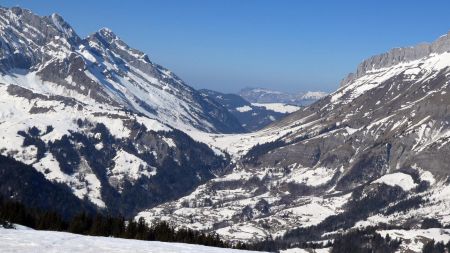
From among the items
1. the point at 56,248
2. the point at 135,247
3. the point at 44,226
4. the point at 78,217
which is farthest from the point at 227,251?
the point at 78,217

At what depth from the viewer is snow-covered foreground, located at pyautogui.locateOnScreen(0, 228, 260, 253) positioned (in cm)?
5531

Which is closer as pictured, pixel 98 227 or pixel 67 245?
pixel 67 245

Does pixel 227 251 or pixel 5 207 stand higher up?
pixel 5 207

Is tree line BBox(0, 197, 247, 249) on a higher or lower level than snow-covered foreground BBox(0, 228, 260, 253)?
higher

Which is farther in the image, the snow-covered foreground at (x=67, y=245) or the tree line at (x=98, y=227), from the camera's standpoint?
the tree line at (x=98, y=227)

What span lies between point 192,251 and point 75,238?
38.7 ft

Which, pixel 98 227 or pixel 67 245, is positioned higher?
pixel 98 227

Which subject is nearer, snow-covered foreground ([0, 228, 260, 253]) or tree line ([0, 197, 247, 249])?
snow-covered foreground ([0, 228, 260, 253])

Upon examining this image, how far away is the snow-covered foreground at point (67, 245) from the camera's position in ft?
181

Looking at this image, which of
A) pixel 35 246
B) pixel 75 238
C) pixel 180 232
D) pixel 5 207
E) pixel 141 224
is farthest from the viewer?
pixel 180 232

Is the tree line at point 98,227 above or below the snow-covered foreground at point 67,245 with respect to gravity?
above

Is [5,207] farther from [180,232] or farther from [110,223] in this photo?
[180,232]

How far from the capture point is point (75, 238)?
63938 millimetres

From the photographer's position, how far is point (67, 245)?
58938 millimetres
